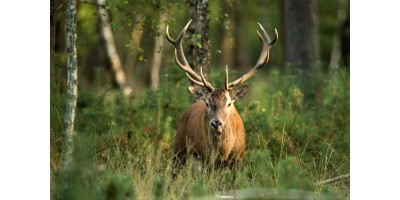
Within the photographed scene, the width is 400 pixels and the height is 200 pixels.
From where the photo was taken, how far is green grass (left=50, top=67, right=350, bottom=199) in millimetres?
6770

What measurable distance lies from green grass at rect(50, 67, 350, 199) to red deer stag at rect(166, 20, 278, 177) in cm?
19

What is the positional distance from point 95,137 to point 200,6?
1.84 meters

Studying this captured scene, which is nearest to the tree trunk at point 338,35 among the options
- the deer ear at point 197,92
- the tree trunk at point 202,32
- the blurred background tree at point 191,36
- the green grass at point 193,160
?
the blurred background tree at point 191,36

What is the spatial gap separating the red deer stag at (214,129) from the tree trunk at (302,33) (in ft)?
→ 18.6

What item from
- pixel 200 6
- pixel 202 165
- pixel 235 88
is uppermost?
pixel 200 6

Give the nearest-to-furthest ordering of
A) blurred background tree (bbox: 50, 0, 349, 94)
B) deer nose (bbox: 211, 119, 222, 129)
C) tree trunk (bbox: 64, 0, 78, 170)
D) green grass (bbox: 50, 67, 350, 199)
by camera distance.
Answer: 1. green grass (bbox: 50, 67, 350, 199)
2. tree trunk (bbox: 64, 0, 78, 170)
3. deer nose (bbox: 211, 119, 222, 129)
4. blurred background tree (bbox: 50, 0, 349, 94)

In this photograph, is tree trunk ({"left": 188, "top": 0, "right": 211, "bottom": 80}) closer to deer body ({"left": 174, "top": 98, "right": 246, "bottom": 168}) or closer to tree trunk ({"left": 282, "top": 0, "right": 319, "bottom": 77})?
deer body ({"left": 174, "top": 98, "right": 246, "bottom": 168})

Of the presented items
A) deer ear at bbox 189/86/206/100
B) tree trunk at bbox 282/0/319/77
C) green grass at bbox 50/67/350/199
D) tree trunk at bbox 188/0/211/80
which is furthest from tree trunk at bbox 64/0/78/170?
tree trunk at bbox 282/0/319/77

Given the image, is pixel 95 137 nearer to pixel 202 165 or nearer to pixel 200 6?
pixel 202 165

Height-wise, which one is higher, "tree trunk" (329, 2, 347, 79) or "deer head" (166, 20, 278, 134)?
"tree trunk" (329, 2, 347, 79)

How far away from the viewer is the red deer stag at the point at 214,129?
9.24 meters

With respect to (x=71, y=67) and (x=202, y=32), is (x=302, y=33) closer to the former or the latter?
(x=202, y=32)

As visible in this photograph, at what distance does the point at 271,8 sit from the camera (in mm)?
32062

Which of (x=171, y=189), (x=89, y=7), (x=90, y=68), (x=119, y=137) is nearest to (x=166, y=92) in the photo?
(x=119, y=137)
